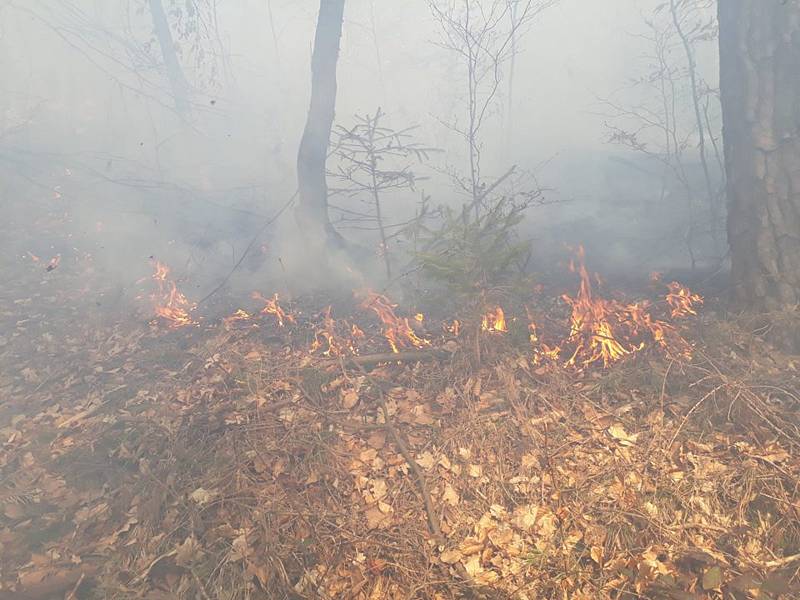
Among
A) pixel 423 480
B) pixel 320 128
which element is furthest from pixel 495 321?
pixel 320 128

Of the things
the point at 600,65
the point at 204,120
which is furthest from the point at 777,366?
the point at 600,65

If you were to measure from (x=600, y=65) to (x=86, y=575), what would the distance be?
2994cm

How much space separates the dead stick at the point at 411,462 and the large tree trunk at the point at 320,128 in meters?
3.77

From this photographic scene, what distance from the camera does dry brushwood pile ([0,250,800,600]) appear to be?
2998 millimetres

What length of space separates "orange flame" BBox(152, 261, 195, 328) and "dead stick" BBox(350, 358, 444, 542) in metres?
3.36

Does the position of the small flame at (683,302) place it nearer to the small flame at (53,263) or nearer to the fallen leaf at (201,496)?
the fallen leaf at (201,496)

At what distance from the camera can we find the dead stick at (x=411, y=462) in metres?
3.27

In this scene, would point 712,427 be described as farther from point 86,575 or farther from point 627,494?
point 86,575

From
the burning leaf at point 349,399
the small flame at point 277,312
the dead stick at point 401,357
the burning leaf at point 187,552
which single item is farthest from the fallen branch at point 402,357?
the burning leaf at point 187,552

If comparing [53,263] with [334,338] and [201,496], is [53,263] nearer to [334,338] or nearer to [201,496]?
[334,338]

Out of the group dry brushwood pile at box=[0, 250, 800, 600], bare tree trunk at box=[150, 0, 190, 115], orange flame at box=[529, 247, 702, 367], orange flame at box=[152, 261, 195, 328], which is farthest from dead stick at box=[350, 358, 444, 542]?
bare tree trunk at box=[150, 0, 190, 115]

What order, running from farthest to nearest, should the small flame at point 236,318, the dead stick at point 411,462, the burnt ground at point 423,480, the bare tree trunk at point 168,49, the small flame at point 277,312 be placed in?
the bare tree trunk at point 168,49 < the small flame at point 236,318 < the small flame at point 277,312 < the dead stick at point 411,462 < the burnt ground at point 423,480

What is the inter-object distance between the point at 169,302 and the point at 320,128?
145 inches

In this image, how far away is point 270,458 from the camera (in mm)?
3799
